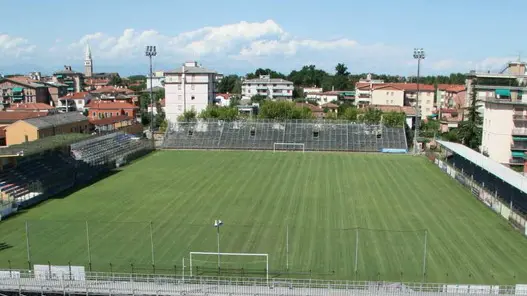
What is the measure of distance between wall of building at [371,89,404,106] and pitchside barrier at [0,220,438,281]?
193ft

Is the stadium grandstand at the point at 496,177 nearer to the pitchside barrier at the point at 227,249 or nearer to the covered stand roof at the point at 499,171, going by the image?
the covered stand roof at the point at 499,171

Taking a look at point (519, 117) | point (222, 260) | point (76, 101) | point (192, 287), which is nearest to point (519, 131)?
point (519, 117)

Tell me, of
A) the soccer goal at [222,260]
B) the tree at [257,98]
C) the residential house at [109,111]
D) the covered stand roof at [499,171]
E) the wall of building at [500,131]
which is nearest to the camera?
the soccer goal at [222,260]

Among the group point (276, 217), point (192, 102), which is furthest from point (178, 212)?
point (192, 102)

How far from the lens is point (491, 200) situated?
25.3 meters

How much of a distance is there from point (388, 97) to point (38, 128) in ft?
180

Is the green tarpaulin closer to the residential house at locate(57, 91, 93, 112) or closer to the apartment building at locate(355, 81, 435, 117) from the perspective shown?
the apartment building at locate(355, 81, 435, 117)

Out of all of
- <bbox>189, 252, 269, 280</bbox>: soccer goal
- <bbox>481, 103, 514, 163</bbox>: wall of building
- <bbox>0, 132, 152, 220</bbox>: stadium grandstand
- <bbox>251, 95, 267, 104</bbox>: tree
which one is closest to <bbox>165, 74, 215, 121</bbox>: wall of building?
<bbox>251, 95, 267, 104</bbox>: tree

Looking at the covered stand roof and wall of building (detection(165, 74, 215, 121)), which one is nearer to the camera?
the covered stand roof

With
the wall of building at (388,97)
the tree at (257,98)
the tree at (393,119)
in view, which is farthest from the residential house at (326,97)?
the tree at (393,119)

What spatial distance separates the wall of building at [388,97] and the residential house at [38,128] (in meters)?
48.2

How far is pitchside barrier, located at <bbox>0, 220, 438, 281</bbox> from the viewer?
56.0ft

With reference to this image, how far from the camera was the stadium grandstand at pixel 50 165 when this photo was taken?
84.4ft

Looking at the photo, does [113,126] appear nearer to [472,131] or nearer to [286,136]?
[286,136]
